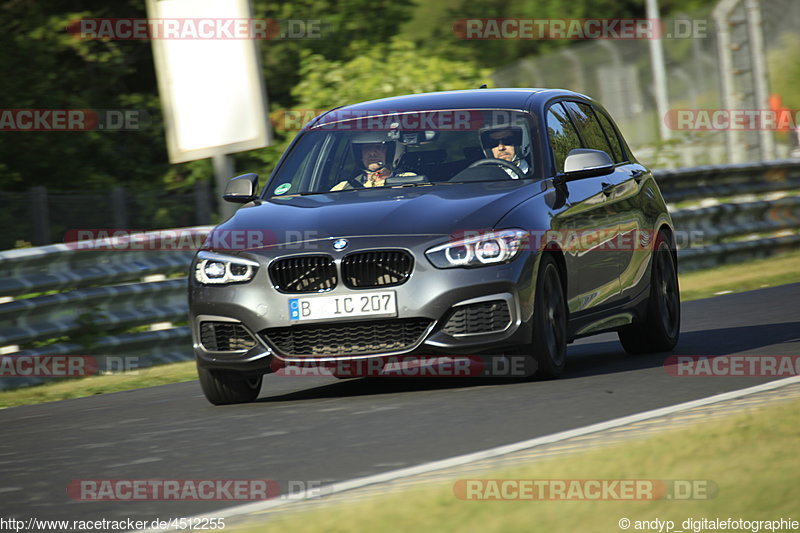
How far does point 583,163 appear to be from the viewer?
894 centimetres

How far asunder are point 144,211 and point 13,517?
1143 cm

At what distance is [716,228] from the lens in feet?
60.5

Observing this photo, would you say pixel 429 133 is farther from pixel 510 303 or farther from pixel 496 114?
pixel 510 303

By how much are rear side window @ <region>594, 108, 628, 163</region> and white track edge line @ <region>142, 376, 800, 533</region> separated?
3487 millimetres

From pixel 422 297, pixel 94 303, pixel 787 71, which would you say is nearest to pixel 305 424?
pixel 422 297

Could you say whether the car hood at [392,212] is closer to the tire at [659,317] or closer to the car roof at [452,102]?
the car roof at [452,102]

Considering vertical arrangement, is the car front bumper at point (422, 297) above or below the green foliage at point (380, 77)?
below

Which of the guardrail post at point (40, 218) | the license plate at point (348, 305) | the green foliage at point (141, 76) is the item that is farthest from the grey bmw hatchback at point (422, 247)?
the green foliage at point (141, 76)

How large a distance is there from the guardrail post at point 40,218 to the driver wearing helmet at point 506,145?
7454 millimetres

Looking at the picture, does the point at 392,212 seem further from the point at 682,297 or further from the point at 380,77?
the point at 380,77

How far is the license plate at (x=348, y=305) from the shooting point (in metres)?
8.05

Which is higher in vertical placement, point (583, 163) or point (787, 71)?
point (787, 71)

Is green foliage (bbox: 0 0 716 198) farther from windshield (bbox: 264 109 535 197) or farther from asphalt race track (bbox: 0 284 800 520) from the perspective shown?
asphalt race track (bbox: 0 284 800 520)

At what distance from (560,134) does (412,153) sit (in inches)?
39.0
